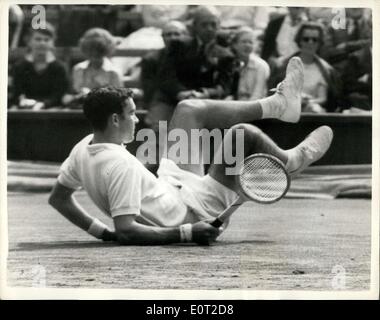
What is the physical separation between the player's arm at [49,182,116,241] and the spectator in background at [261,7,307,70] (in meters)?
1.19

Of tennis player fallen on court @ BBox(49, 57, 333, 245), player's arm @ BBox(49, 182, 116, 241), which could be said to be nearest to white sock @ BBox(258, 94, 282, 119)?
tennis player fallen on court @ BBox(49, 57, 333, 245)

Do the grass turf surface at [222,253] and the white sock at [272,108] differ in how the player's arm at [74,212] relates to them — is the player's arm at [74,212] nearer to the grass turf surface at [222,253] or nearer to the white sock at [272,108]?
the grass turf surface at [222,253]

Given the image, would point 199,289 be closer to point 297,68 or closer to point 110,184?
point 110,184

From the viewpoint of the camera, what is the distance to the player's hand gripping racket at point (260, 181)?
4599mm

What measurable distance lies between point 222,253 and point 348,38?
126 cm

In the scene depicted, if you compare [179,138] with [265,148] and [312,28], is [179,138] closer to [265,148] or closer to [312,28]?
[265,148]

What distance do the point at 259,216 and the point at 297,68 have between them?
78 cm

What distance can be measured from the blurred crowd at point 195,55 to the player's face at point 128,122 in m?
0.07

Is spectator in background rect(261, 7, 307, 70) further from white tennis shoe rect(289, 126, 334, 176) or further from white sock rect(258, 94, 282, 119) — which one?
white tennis shoe rect(289, 126, 334, 176)

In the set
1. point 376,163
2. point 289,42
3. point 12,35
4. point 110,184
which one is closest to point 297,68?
point 289,42

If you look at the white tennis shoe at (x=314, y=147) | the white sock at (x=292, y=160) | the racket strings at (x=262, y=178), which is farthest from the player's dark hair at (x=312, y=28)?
the racket strings at (x=262, y=178)

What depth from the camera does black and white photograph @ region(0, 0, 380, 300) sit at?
4719 mm

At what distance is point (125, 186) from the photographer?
469 cm

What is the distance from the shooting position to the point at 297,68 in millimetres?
4766
